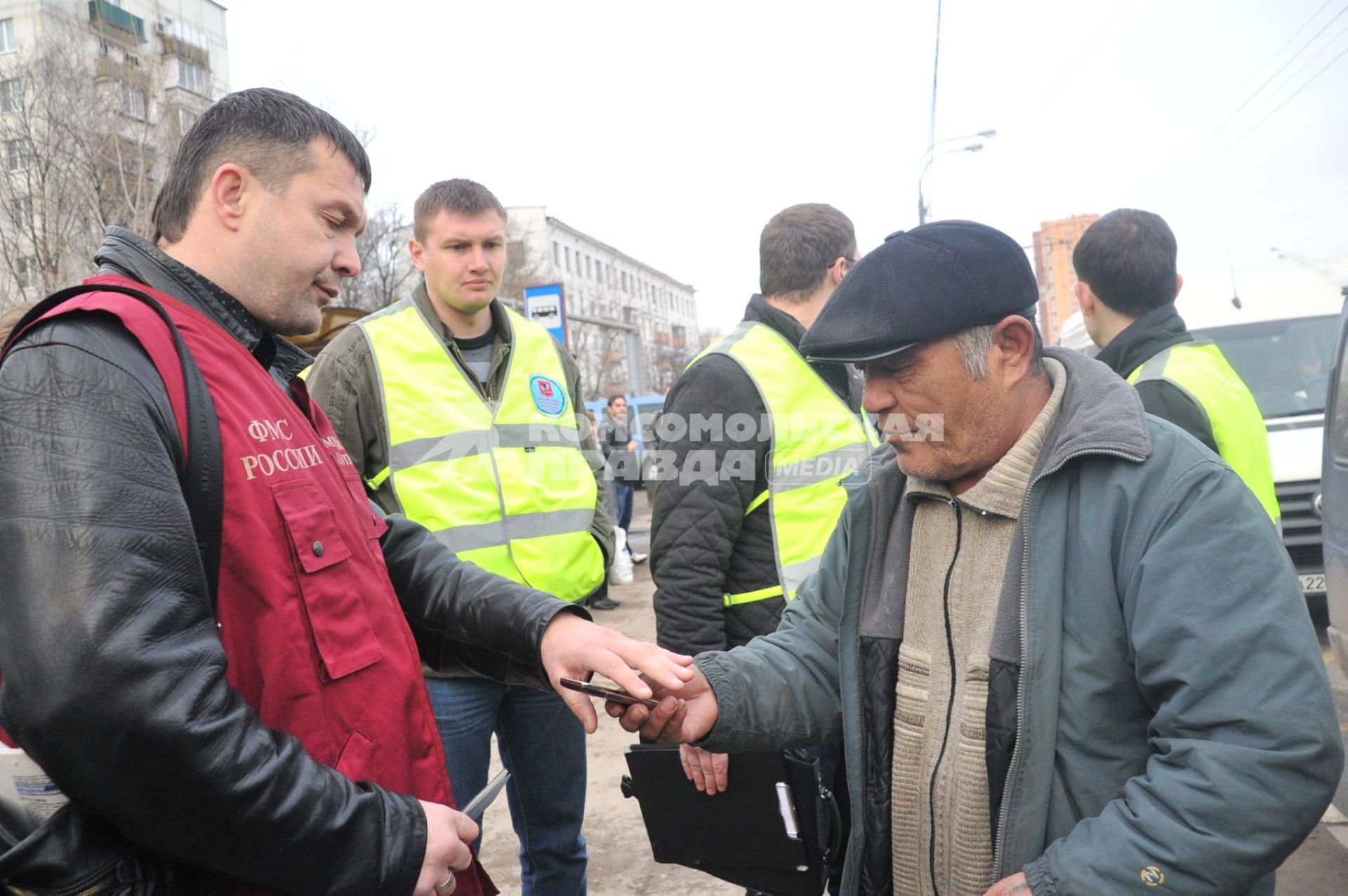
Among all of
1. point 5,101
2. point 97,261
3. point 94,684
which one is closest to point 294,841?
point 94,684

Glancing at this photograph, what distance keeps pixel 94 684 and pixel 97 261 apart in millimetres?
798

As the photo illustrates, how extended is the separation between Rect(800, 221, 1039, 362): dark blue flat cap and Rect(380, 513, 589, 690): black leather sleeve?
873mm

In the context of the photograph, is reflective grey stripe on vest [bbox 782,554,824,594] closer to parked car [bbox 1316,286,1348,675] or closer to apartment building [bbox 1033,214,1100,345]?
parked car [bbox 1316,286,1348,675]

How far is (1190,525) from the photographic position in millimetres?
1477

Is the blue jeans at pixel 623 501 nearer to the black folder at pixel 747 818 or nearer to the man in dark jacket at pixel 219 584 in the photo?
the black folder at pixel 747 818

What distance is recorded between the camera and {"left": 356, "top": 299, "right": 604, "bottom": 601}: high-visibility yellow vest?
2.83 metres

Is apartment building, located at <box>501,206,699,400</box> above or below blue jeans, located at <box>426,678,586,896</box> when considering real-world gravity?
above

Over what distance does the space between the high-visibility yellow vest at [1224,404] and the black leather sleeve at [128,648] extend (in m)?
2.78

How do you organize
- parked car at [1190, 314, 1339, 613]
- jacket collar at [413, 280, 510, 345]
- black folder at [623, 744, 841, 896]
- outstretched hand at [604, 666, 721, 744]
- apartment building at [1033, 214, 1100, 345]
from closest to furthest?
outstretched hand at [604, 666, 721, 744], black folder at [623, 744, 841, 896], jacket collar at [413, 280, 510, 345], parked car at [1190, 314, 1339, 613], apartment building at [1033, 214, 1100, 345]

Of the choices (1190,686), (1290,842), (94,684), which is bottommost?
(1290,842)

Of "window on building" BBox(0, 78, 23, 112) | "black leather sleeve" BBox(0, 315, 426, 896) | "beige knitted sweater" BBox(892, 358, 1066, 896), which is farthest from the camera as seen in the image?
"window on building" BBox(0, 78, 23, 112)

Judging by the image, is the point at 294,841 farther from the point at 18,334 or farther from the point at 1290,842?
the point at 1290,842

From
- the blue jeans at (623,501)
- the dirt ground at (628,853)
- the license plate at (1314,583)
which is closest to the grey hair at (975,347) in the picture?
the dirt ground at (628,853)

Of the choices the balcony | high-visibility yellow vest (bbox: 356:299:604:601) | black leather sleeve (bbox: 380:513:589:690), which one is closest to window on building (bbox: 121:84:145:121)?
the balcony
